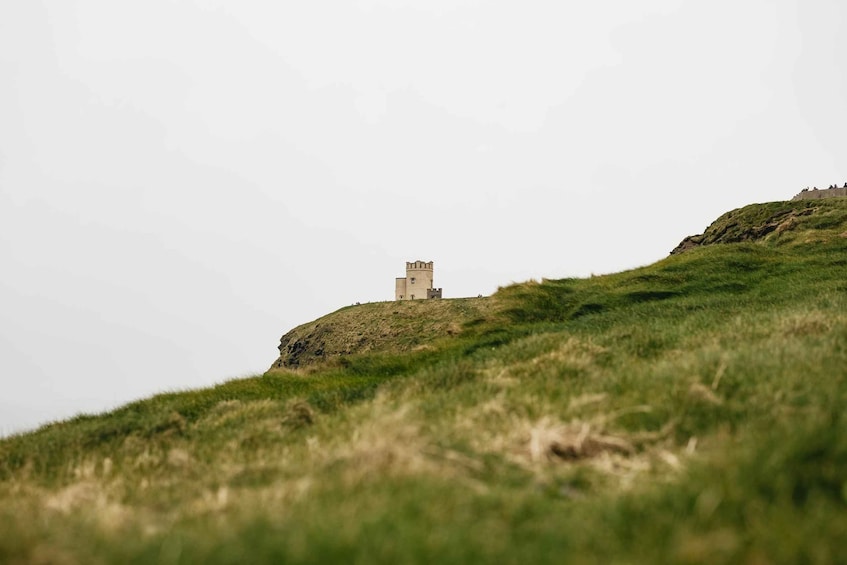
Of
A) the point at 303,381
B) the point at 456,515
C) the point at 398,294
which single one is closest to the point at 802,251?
the point at 303,381

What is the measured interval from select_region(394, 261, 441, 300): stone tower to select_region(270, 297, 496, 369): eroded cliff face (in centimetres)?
2988

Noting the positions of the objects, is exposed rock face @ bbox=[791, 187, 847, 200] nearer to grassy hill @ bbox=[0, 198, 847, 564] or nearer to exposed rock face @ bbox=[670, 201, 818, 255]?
exposed rock face @ bbox=[670, 201, 818, 255]

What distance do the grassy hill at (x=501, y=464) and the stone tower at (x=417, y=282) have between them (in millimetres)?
118728

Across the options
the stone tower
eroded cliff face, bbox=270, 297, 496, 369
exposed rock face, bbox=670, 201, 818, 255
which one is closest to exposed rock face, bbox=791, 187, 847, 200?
exposed rock face, bbox=670, 201, 818, 255

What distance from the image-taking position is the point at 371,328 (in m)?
94.0

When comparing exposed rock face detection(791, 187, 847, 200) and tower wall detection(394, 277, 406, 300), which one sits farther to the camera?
tower wall detection(394, 277, 406, 300)

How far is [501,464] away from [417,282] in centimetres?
13122

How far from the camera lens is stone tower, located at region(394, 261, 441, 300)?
137 meters

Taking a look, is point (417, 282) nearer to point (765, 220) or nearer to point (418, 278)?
point (418, 278)

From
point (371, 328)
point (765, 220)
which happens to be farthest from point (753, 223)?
point (371, 328)

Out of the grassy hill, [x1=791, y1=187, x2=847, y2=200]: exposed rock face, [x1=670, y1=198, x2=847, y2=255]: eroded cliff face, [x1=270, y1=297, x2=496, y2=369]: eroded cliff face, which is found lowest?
the grassy hill

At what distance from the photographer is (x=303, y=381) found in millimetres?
20047

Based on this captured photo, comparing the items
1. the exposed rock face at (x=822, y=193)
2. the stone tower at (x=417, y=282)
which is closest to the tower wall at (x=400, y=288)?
the stone tower at (x=417, y=282)

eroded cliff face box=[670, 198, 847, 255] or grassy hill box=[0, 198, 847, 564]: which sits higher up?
eroded cliff face box=[670, 198, 847, 255]
